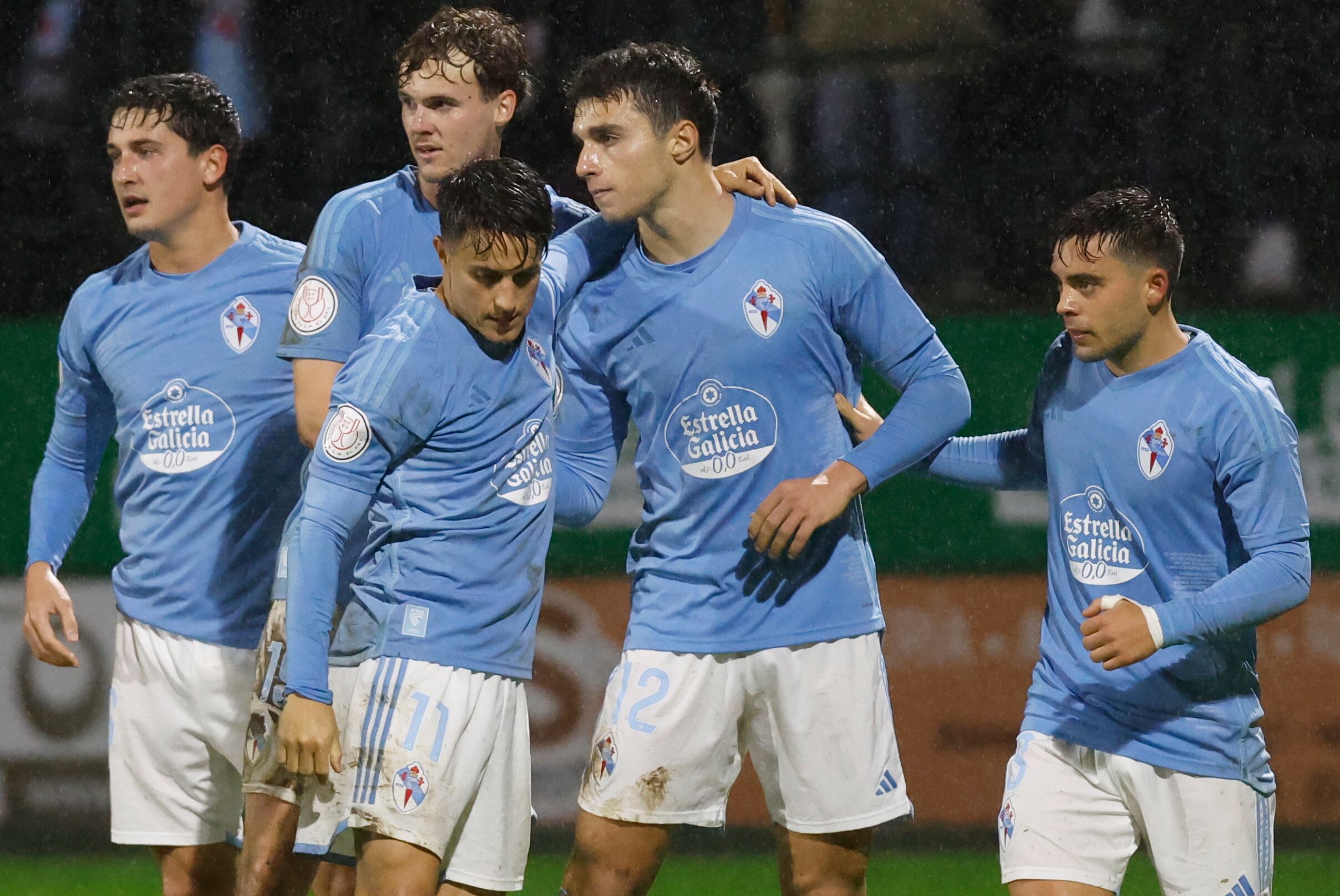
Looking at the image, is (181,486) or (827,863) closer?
(827,863)

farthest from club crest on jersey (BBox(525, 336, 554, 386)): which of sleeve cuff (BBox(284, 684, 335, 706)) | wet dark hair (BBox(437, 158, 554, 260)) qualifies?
sleeve cuff (BBox(284, 684, 335, 706))

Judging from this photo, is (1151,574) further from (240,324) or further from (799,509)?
(240,324)

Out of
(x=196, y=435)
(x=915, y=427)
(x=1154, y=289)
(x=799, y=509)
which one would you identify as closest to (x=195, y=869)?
(x=196, y=435)

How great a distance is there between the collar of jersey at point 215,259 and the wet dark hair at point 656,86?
0.96 meters

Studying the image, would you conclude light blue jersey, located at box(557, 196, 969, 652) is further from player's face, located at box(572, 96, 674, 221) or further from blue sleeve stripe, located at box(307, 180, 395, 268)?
blue sleeve stripe, located at box(307, 180, 395, 268)

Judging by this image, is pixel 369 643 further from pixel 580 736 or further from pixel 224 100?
pixel 580 736

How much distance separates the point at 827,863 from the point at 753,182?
1.44 m

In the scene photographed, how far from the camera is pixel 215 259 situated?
4082 mm

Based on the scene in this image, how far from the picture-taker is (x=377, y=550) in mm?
3166

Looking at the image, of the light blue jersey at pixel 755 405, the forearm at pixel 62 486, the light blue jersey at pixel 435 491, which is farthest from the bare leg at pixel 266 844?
the forearm at pixel 62 486

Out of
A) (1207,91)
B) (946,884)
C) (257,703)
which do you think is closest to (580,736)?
(946,884)

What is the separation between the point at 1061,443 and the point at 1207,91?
426 centimetres

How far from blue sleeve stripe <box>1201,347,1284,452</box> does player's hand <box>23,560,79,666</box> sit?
254 cm

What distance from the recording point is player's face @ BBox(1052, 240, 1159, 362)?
336cm
